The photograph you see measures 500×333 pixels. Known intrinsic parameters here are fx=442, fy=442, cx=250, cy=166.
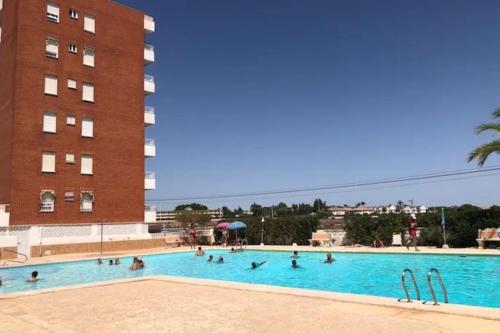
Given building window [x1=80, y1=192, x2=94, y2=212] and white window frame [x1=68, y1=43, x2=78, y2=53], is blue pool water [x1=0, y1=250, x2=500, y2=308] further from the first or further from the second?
white window frame [x1=68, y1=43, x2=78, y2=53]

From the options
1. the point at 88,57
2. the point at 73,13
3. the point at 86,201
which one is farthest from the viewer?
the point at 88,57

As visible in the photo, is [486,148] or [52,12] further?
[52,12]

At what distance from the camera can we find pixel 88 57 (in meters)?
36.8

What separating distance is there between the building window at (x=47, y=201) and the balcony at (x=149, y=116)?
1108cm

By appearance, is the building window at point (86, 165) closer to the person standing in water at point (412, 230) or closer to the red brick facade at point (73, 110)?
the red brick facade at point (73, 110)

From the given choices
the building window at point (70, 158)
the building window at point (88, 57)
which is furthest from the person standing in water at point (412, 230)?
the building window at point (88, 57)

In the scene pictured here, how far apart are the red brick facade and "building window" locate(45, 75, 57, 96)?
1.04 ft

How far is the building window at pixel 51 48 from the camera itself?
34250mm

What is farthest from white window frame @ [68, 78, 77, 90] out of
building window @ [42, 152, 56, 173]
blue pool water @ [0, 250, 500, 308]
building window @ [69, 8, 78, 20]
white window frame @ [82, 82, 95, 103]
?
blue pool water @ [0, 250, 500, 308]

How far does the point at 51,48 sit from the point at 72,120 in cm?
579

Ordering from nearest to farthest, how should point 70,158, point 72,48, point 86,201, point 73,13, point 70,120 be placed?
point 70,158 → point 70,120 → point 86,201 → point 72,48 → point 73,13

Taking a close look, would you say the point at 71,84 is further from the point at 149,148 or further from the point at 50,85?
the point at 149,148

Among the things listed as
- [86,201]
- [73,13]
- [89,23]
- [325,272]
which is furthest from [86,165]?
[325,272]

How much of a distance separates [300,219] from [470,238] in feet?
39.1
